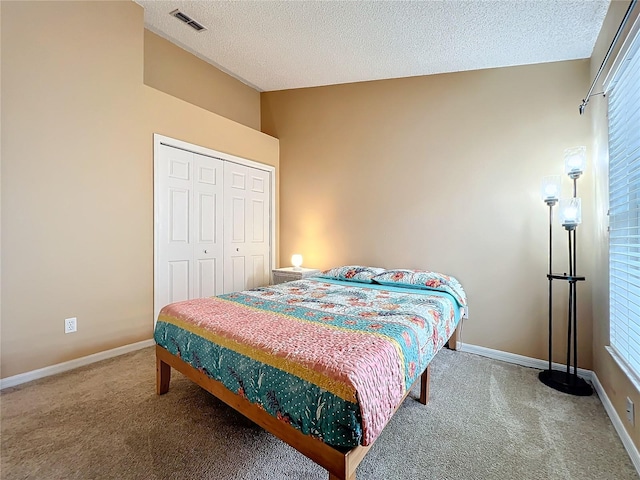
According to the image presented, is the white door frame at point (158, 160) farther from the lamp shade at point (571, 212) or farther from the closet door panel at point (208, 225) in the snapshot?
the lamp shade at point (571, 212)

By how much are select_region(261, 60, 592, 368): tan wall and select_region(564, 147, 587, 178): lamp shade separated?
0.90ft

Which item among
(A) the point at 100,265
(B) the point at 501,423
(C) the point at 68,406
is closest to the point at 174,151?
(A) the point at 100,265

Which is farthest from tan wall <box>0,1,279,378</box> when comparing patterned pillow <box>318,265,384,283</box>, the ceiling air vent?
patterned pillow <box>318,265,384,283</box>

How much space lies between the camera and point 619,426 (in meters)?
1.68

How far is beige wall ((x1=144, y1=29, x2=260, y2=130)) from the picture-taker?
3.29m

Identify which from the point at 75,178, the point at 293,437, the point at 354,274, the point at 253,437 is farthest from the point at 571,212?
the point at 75,178

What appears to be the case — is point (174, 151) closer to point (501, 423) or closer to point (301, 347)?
point (301, 347)

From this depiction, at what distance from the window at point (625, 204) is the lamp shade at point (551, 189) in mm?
423

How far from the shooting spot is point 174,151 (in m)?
3.14

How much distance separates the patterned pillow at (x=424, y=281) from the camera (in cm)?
256

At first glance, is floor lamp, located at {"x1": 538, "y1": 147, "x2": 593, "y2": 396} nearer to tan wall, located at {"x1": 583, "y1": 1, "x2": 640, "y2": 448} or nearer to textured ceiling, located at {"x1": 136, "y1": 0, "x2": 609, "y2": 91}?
tan wall, located at {"x1": 583, "y1": 1, "x2": 640, "y2": 448}

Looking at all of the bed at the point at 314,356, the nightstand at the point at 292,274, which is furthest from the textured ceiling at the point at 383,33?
the nightstand at the point at 292,274

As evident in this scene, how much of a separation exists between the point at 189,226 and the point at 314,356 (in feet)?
8.54

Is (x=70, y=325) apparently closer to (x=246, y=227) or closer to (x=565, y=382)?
(x=246, y=227)
